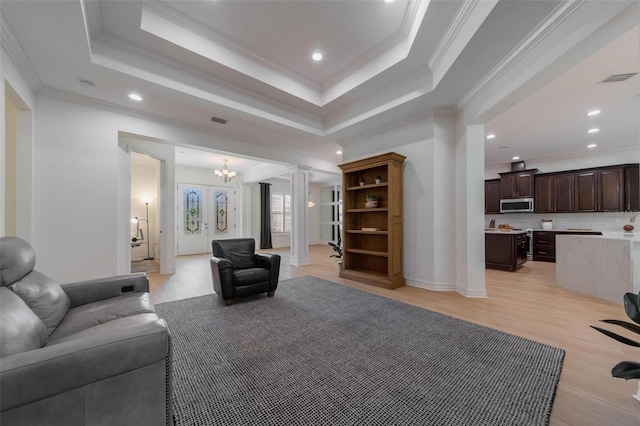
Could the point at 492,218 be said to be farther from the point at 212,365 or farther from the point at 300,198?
the point at 212,365

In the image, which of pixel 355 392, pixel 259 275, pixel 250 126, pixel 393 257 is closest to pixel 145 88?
pixel 250 126

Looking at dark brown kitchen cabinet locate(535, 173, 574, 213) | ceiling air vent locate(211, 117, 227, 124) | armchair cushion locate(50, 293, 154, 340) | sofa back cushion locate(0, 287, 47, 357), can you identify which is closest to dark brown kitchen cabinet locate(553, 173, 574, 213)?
dark brown kitchen cabinet locate(535, 173, 574, 213)

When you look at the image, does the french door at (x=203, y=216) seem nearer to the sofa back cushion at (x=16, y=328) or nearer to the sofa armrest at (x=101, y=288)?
the sofa armrest at (x=101, y=288)

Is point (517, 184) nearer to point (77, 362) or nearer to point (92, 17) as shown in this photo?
point (77, 362)

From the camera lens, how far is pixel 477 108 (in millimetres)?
3279

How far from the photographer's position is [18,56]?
2471 millimetres

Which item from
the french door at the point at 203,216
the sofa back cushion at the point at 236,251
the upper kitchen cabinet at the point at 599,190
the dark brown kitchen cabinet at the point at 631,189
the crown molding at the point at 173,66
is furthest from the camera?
the french door at the point at 203,216

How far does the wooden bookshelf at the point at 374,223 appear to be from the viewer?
13.4 feet

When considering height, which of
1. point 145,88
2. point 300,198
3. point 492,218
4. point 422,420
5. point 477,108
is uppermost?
point 145,88

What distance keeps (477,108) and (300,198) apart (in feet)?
13.5

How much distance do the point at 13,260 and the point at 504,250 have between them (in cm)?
706

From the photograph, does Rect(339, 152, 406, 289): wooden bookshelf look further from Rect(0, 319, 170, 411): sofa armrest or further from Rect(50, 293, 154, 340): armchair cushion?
Rect(0, 319, 170, 411): sofa armrest

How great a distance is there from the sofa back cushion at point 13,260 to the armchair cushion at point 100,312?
0.42m

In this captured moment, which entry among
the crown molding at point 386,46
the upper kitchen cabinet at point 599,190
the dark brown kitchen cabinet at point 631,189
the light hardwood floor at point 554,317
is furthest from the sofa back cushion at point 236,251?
the dark brown kitchen cabinet at point 631,189
